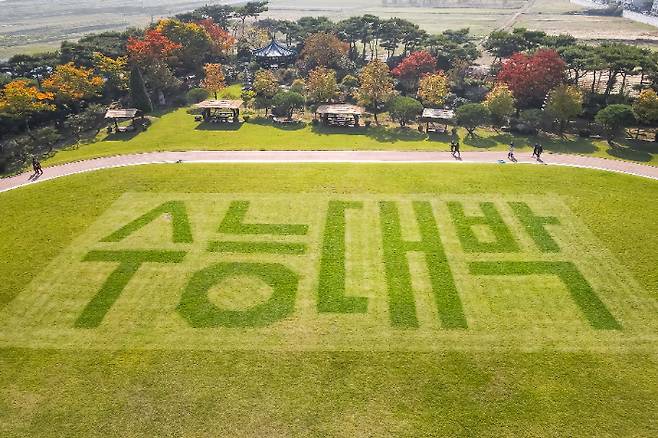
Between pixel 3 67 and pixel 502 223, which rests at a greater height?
pixel 3 67

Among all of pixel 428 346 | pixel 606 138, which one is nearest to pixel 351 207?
pixel 428 346

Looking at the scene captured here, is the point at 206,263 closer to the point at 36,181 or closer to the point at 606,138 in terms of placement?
the point at 36,181

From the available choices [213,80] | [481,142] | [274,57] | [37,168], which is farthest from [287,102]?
[37,168]

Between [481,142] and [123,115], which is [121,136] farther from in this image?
[481,142]

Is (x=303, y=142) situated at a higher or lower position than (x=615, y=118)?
lower

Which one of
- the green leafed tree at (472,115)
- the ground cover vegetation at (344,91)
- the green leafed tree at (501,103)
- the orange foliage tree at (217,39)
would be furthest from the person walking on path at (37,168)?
the green leafed tree at (501,103)

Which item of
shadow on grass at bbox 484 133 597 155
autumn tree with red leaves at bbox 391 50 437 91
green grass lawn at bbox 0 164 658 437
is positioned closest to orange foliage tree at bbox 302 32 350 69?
autumn tree with red leaves at bbox 391 50 437 91

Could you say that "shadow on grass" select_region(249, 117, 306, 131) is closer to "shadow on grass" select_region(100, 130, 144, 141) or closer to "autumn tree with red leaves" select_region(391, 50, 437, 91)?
"shadow on grass" select_region(100, 130, 144, 141)
